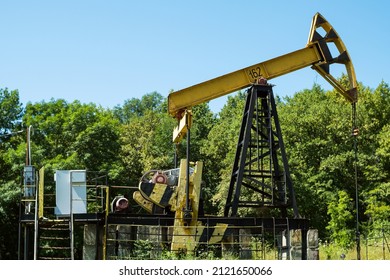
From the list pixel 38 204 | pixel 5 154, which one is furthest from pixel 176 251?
pixel 5 154

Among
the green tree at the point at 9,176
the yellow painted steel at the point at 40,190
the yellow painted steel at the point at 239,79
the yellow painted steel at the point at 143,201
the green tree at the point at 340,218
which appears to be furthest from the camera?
the green tree at the point at 340,218

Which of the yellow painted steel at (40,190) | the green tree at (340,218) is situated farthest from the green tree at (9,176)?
the green tree at (340,218)

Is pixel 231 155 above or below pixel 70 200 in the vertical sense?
above

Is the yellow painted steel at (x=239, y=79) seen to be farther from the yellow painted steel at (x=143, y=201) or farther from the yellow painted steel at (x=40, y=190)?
the yellow painted steel at (x=40, y=190)

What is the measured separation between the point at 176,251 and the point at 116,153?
1673 cm

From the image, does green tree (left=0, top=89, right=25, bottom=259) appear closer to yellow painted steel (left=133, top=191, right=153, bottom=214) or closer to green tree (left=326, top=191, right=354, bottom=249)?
yellow painted steel (left=133, top=191, right=153, bottom=214)

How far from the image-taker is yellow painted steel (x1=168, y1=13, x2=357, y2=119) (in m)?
18.1

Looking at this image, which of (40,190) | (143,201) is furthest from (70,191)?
(143,201)

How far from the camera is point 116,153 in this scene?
108 ft

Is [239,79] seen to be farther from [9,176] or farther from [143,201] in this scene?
[9,176]

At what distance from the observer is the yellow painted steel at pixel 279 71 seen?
18078 mm

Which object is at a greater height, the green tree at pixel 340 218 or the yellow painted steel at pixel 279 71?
the yellow painted steel at pixel 279 71

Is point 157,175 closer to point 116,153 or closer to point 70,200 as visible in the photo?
point 70,200

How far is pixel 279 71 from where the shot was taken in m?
18.9
